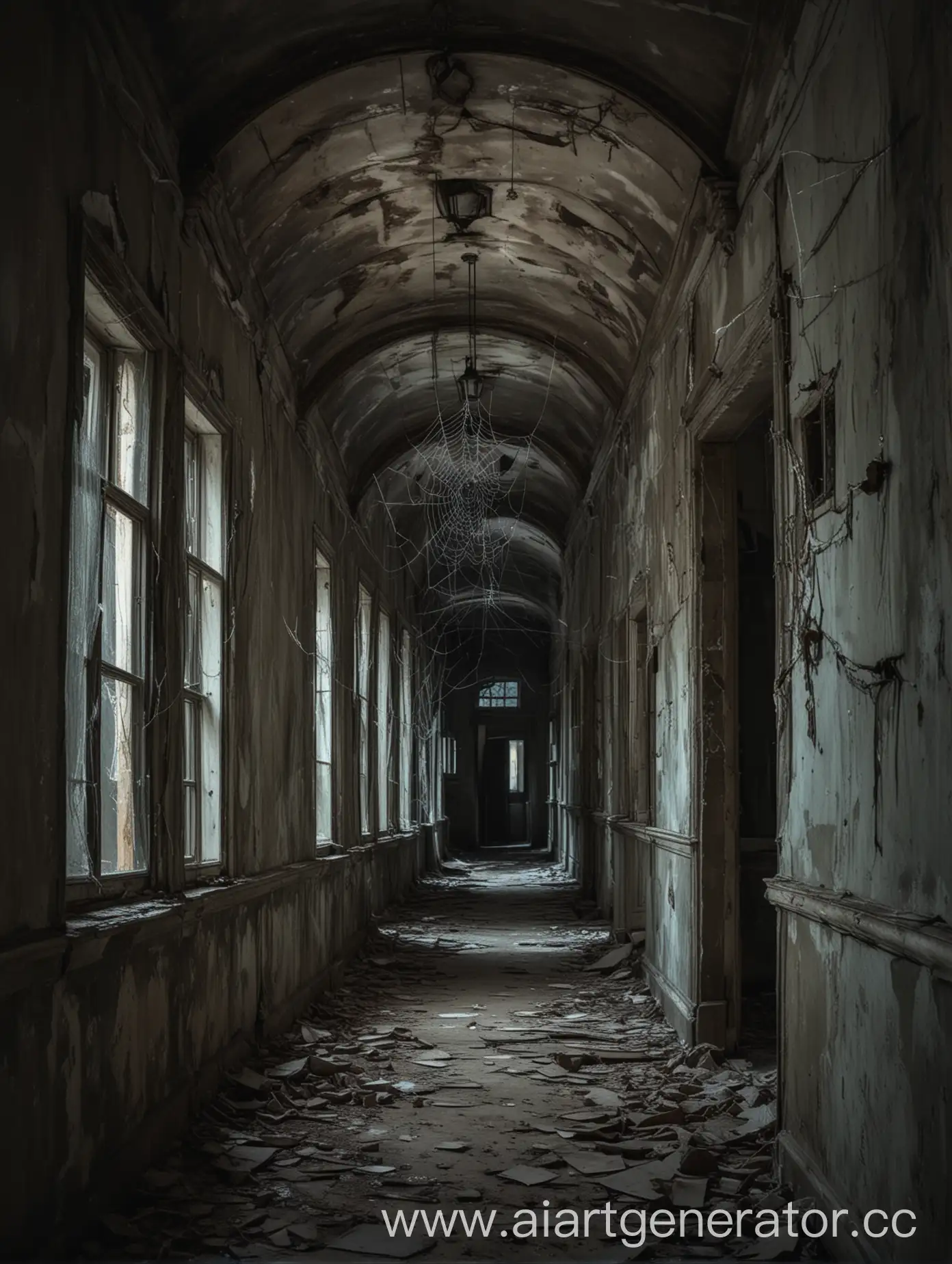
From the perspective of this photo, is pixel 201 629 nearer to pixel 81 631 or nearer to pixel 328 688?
pixel 81 631

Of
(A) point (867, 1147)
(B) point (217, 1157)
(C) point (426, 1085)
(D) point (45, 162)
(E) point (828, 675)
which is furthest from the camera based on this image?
(C) point (426, 1085)

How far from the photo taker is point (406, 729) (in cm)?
1839

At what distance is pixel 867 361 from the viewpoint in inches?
156

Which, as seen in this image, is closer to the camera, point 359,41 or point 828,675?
point 828,675

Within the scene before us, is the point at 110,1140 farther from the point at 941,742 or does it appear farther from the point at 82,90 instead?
the point at 82,90

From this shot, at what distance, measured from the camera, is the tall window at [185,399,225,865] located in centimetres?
652

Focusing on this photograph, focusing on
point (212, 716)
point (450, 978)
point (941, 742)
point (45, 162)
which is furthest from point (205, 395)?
point (450, 978)

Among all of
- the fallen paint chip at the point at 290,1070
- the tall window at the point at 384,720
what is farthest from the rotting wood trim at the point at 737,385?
the tall window at the point at 384,720

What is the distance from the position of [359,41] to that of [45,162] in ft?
9.22

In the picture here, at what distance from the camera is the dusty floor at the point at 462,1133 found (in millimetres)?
4379

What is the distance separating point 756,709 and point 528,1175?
16.0 feet

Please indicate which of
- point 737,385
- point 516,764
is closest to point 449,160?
point 737,385

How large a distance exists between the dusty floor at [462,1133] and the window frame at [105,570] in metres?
1.25

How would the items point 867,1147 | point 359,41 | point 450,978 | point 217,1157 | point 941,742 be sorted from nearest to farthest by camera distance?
point 941,742 < point 867,1147 < point 217,1157 < point 359,41 < point 450,978
